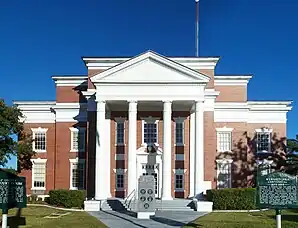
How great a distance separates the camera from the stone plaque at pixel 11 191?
1642cm

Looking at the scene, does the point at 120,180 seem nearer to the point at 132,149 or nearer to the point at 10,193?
the point at 132,149

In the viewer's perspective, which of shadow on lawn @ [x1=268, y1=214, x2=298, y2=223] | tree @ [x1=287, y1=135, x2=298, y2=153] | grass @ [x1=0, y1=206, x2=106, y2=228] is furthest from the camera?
tree @ [x1=287, y1=135, x2=298, y2=153]

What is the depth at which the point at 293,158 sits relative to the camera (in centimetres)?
4253

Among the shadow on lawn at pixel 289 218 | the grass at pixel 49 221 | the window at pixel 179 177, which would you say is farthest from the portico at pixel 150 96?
the shadow on lawn at pixel 289 218

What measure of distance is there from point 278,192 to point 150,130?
24.9 meters

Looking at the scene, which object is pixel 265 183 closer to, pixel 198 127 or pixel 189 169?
pixel 198 127

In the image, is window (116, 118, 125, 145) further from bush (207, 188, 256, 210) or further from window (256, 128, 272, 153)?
window (256, 128, 272, 153)

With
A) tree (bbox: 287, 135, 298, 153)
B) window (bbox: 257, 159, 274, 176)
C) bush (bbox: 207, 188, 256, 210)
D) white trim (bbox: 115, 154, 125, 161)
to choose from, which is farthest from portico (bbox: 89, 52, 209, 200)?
tree (bbox: 287, 135, 298, 153)

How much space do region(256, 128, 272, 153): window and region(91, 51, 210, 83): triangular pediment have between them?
1062 centimetres

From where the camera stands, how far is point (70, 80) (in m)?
44.2

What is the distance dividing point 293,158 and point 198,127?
11129 millimetres

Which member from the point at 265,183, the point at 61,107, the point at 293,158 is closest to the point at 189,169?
the point at 293,158

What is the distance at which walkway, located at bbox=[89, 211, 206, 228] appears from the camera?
24.3 metres

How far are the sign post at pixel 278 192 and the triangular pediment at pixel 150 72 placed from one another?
2084 cm
